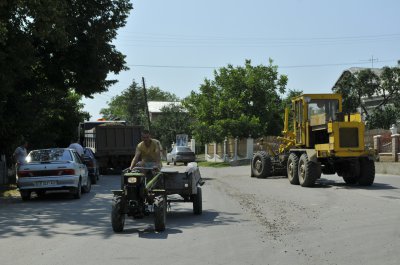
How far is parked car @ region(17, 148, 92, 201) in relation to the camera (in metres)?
15.8

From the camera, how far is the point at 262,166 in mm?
24828

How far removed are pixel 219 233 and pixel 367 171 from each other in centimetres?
1153

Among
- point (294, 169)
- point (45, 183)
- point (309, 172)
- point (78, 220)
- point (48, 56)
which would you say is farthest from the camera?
point (48, 56)

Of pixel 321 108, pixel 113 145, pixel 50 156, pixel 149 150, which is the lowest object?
pixel 50 156

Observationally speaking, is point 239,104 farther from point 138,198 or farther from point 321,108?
point 138,198

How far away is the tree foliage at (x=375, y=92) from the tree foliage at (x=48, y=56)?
25.8m

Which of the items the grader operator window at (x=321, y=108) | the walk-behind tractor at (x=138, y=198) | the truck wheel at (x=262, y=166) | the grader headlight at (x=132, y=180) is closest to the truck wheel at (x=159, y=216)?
the walk-behind tractor at (x=138, y=198)

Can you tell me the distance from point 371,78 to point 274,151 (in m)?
24.6

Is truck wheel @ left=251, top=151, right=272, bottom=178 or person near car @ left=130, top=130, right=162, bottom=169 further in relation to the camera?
truck wheel @ left=251, top=151, right=272, bottom=178

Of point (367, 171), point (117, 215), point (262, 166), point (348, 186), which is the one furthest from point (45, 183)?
point (262, 166)

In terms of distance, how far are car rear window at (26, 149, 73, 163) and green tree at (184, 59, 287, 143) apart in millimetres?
30171

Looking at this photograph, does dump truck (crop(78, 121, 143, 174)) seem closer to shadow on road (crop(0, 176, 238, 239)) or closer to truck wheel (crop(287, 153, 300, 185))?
truck wheel (crop(287, 153, 300, 185))

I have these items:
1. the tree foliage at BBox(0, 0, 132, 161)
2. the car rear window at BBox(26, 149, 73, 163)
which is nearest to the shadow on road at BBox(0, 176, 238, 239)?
the car rear window at BBox(26, 149, 73, 163)

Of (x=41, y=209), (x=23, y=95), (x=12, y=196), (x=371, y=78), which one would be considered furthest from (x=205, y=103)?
(x=41, y=209)
